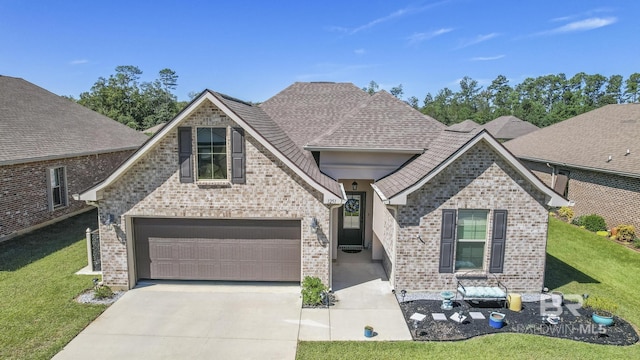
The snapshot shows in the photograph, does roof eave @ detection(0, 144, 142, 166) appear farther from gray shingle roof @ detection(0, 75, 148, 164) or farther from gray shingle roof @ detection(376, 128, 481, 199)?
gray shingle roof @ detection(376, 128, 481, 199)

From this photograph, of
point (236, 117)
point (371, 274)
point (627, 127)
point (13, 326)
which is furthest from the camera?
point (627, 127)

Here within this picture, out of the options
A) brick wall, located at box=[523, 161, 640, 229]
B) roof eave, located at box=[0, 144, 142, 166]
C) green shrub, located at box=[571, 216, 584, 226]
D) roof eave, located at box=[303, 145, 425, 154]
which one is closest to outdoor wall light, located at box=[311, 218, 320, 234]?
roof eave, located at box=[303, 145, 425, 154]

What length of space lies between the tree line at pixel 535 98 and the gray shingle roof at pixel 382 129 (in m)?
67.7

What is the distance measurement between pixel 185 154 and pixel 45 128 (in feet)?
43.2

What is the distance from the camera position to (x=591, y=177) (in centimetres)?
1875

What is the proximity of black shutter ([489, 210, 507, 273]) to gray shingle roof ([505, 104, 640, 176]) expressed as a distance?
939 cm

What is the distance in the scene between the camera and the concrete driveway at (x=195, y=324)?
7703 millimetres

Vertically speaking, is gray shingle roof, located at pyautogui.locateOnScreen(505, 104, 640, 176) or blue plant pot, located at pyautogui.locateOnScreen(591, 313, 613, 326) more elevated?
gray shingle roof, located at pyautogui.locateOnScreen(505, 104, 640, 176)

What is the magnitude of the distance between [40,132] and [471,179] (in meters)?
18.8

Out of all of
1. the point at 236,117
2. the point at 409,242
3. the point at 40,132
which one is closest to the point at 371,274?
the point at 409,242

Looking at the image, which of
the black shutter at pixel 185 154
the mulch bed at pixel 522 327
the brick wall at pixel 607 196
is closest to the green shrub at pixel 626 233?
the brick wall at pixel 607 196

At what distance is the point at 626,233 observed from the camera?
51.8 ft

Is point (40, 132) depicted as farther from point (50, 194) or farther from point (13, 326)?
point (13, 326)

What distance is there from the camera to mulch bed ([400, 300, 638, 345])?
8.29 metres
